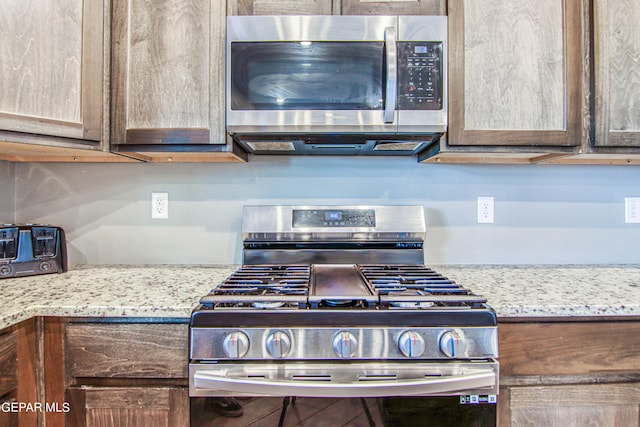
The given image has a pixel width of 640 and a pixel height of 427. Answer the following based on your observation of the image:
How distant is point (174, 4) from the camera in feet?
3.86

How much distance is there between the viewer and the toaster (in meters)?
1.20

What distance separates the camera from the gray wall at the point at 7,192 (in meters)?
1.45

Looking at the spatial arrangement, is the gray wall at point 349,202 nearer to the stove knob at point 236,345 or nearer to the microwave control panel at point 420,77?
the microwave control panel at point 420,77

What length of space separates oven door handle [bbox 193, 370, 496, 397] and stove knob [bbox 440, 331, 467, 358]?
5 cm

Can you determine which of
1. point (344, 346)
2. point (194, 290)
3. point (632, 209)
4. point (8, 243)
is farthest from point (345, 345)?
point (632, 209)

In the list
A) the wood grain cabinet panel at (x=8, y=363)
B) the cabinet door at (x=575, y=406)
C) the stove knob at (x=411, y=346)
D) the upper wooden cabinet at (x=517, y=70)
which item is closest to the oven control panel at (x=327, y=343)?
the stove knob at (x=411, y=346)

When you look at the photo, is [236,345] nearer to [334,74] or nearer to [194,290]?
[194,290]

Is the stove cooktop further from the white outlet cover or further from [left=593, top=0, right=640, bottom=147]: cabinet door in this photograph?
[left=593, top=0, right=640, bottom=147]: cabinet door

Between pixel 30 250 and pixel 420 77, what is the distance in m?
1.56

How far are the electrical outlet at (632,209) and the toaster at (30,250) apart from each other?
245 cm

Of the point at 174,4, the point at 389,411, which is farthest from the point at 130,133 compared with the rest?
the point at 389,411

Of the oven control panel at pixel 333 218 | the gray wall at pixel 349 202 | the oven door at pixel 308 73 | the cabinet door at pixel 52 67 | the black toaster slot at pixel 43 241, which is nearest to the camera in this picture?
the cabinet door at pixel 52 67

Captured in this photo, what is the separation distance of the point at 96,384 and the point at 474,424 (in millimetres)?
1010

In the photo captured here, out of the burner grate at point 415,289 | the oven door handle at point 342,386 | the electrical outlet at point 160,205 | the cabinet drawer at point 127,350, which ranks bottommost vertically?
the oven door handle at point 342,386
